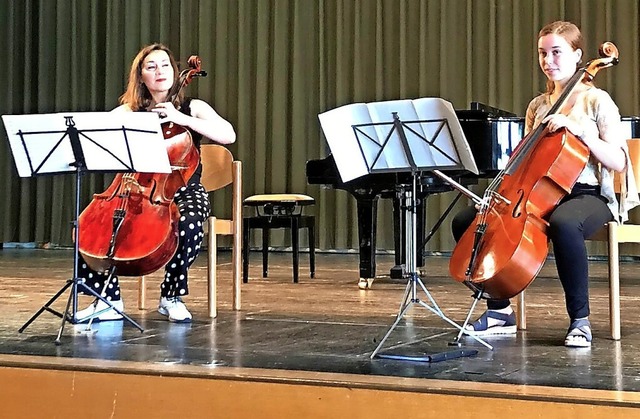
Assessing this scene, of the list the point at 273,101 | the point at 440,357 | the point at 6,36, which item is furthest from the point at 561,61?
the point at 6,36

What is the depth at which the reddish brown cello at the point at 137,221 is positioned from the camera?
2.82 metres

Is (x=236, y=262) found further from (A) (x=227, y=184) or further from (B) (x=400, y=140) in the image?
(B) (x=400, y=140)

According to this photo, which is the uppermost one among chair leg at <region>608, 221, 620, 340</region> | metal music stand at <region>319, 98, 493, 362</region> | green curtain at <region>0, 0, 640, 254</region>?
green curtain at <region>0, 0, 640, 254</region>

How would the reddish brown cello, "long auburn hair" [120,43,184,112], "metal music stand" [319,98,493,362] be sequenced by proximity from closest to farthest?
"metal music stand" [319,98,493,362]
the reddish brown cello
"long auburn hair" [120,43,184,112]

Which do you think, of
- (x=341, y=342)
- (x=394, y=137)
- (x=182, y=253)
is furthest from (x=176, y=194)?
(x=394, y=137)

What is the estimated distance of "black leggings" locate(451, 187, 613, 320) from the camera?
8.39 ft

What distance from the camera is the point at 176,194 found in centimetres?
323

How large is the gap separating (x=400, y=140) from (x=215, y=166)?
1331mm

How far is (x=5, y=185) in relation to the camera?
330 inches

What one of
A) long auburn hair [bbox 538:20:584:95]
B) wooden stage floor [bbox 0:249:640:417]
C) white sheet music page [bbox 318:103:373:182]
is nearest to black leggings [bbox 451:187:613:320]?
wooden stage floor [bbox 0:249:640:417]

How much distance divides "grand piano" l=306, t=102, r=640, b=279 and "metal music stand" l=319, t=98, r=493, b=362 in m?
1.73

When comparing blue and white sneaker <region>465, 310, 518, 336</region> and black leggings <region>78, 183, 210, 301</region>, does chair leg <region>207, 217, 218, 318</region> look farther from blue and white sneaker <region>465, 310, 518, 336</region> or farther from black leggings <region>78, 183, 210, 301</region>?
blue and white sneaker <region>465, 310, 518, 336</region>

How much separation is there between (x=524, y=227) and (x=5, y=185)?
23.0 ft

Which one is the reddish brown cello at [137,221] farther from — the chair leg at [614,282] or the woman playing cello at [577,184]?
the chair leg at [614,282]
